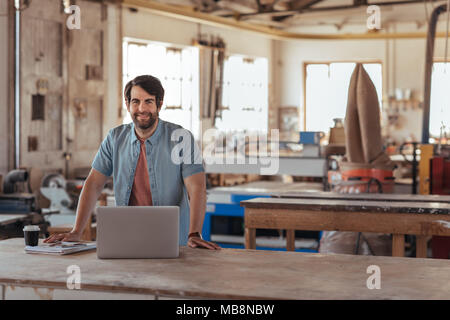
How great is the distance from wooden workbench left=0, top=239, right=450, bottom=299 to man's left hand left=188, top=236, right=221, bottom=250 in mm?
103

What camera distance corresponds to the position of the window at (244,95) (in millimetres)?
12094

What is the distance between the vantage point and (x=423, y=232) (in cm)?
394

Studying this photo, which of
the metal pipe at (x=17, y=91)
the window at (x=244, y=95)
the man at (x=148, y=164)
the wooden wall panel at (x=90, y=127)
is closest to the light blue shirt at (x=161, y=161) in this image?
the man at (x=148, y=164)

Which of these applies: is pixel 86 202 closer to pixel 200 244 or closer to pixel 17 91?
pixel 200 244

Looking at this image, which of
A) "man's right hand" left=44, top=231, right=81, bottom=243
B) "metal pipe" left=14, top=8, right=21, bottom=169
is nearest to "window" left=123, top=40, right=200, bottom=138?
"metal pipe" left=14, top=8, right=21, bottom=169

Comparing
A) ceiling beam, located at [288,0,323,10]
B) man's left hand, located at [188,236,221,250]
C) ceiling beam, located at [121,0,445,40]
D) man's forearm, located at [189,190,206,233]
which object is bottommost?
man's left hand, located at [188,236,221,250]

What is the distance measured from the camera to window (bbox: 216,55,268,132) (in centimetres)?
1209

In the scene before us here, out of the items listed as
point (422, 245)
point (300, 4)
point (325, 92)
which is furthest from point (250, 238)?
point (325, 92)

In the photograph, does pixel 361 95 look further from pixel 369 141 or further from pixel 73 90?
pixel 73 90

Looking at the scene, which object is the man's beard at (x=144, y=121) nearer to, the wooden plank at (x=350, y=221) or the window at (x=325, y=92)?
the wooden plank at (x=350, y=221)

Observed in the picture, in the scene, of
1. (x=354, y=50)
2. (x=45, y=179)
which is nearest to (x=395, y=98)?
(x=354, y=50)

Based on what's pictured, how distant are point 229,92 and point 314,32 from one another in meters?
2.70

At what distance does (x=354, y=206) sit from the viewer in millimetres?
4051

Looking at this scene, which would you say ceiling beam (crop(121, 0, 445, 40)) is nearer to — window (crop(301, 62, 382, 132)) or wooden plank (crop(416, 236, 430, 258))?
window (crop(301, 62, 382, 132))
